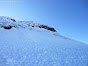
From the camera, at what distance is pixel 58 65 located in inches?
93.7

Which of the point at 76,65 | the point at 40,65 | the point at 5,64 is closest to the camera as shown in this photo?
the point at 5,64

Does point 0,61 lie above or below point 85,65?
below

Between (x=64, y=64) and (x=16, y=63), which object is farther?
(x=64, y=64)

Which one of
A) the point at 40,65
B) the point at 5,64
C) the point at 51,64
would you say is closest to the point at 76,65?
the point at 51,64

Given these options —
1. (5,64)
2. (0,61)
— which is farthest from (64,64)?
(0,61)

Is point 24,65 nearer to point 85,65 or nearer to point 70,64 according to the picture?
point 70,64

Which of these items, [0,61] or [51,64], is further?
[51,64]

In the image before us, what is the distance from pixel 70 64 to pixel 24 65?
1.93 meters

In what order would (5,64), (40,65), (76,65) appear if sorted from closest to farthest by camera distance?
(5,64), (40,65), (76,65)

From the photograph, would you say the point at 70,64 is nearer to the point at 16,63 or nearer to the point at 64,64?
the point at 64,64

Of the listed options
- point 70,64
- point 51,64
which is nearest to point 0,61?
point 51,64

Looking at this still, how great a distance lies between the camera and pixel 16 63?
223cm

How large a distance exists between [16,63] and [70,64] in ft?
7.37

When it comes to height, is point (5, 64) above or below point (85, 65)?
below
